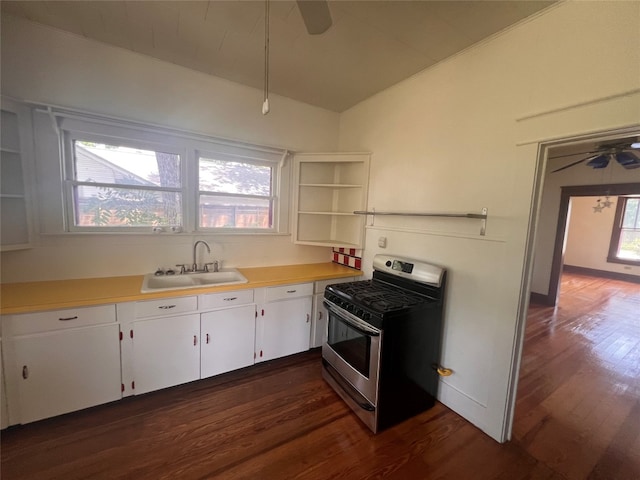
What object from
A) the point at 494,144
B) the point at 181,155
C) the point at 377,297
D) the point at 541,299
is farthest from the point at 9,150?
the point at 541,299

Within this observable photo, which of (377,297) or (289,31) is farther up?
(289,31)

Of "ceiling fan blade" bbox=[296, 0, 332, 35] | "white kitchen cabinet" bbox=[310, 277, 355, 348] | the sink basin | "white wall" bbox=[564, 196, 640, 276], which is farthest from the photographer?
"white wall" bbox=[564, 196, 640, 276]

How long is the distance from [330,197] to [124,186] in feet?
7.03

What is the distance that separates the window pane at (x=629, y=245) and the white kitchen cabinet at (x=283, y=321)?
912 cm

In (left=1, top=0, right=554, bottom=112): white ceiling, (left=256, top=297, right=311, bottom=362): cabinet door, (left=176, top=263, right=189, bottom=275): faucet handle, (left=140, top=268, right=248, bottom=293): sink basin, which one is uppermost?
(left=1, top=0, right=554, bottom=112): white ceiling

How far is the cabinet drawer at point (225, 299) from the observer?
207 centimetres

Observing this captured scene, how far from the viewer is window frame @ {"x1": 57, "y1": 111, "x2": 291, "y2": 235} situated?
199 cm

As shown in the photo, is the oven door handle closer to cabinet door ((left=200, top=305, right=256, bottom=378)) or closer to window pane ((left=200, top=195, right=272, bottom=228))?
cabinet door ((left=200, top=305, right=256, bottom=378))

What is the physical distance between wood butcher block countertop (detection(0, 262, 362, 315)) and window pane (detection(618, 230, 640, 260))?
906cm

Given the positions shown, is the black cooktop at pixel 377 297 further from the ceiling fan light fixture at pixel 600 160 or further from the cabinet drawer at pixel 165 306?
the ceiling fan light fixture at pixel 600 160

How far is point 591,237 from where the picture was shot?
7.06 metres

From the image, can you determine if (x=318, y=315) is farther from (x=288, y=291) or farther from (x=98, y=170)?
(x=98, y=170)

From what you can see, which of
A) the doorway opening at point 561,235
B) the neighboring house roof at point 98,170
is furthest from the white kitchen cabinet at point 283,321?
the doorway opening at point 561,235

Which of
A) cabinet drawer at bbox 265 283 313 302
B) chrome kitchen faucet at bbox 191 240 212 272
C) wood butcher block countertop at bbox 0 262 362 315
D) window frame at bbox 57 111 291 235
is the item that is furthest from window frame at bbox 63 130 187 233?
cabinet drawer at bbox 265 283 313 302
